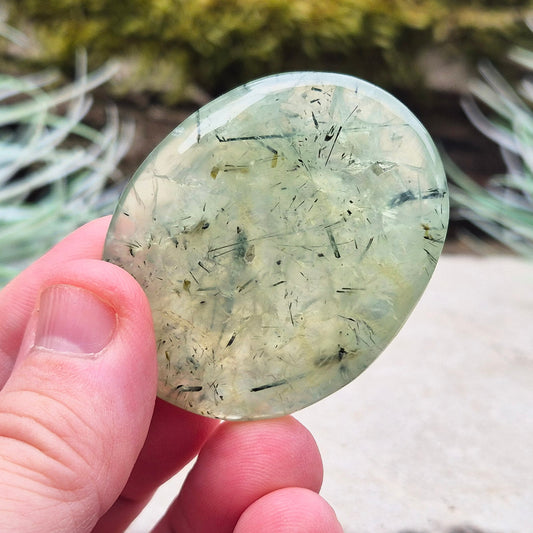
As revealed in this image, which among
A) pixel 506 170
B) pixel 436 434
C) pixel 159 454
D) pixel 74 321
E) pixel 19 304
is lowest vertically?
pixel 506 170

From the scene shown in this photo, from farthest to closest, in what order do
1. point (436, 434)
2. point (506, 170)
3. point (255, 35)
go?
point (506, 170) → point (255, 35) → point (436, 434)

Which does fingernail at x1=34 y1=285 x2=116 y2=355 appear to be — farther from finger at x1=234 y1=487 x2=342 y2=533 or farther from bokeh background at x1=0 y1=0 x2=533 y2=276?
bokeh background at x1=0 y1=0 x2=533 y2=276

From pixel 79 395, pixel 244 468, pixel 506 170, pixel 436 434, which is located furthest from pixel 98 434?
pixel 506 170

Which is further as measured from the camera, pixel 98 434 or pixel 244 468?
pixel 244 468

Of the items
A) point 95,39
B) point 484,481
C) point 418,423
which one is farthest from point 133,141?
point 484,481

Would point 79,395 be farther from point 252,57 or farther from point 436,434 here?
point 252,57

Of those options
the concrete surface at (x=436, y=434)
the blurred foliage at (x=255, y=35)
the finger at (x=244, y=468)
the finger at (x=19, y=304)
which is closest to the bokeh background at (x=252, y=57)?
the blurred foliage at (x=255, y=35)
